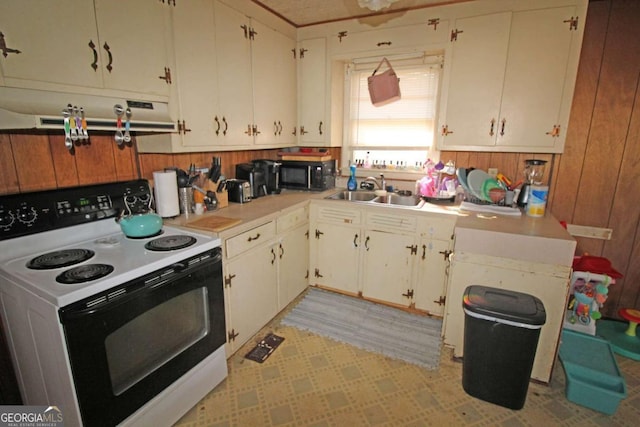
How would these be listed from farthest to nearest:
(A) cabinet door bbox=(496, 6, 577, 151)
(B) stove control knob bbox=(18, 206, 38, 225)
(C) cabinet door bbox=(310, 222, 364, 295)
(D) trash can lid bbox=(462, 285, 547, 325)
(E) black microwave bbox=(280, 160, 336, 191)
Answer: (E) black microwave bbox=(280, 160, 336, 191) < (C) cabinet door bbox=(310, 222, 364, 295) < (A) cabinet door bbox=(496, 6, 577, 151) < (D) trash can lid bbox=(462, 285, 547, 325) < (B) stove control knob bbox=(18, 206, 38, 225)

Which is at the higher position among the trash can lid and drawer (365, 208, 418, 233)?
drawer (365, 208, 418, 233)

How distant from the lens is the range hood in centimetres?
125

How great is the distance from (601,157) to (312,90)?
2.36 metres

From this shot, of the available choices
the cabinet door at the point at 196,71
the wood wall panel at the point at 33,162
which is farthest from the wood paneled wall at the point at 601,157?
the cabinet door at the point at 196,71

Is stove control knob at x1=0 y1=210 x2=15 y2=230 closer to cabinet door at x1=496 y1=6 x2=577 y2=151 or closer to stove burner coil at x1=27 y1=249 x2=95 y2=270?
stove burner coil at x1=27 y1=249 x2=95 y2=270

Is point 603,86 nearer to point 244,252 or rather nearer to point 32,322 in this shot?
point 244,252

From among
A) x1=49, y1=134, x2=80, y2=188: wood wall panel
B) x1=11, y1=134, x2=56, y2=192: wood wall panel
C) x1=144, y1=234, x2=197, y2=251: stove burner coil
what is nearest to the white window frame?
x1=144, y1=234, x2=197, y2=251: stove burner coil

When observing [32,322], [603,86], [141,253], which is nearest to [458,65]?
[603,86]

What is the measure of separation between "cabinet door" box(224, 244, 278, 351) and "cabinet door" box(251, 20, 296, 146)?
1.02 meters

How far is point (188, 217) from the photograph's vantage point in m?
2.05

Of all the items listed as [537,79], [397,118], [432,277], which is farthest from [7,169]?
[537,79]

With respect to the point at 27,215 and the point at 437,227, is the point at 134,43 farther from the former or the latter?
the point at 437,227

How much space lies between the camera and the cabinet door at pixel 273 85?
255 centimetres

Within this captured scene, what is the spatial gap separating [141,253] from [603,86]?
3.17 m
